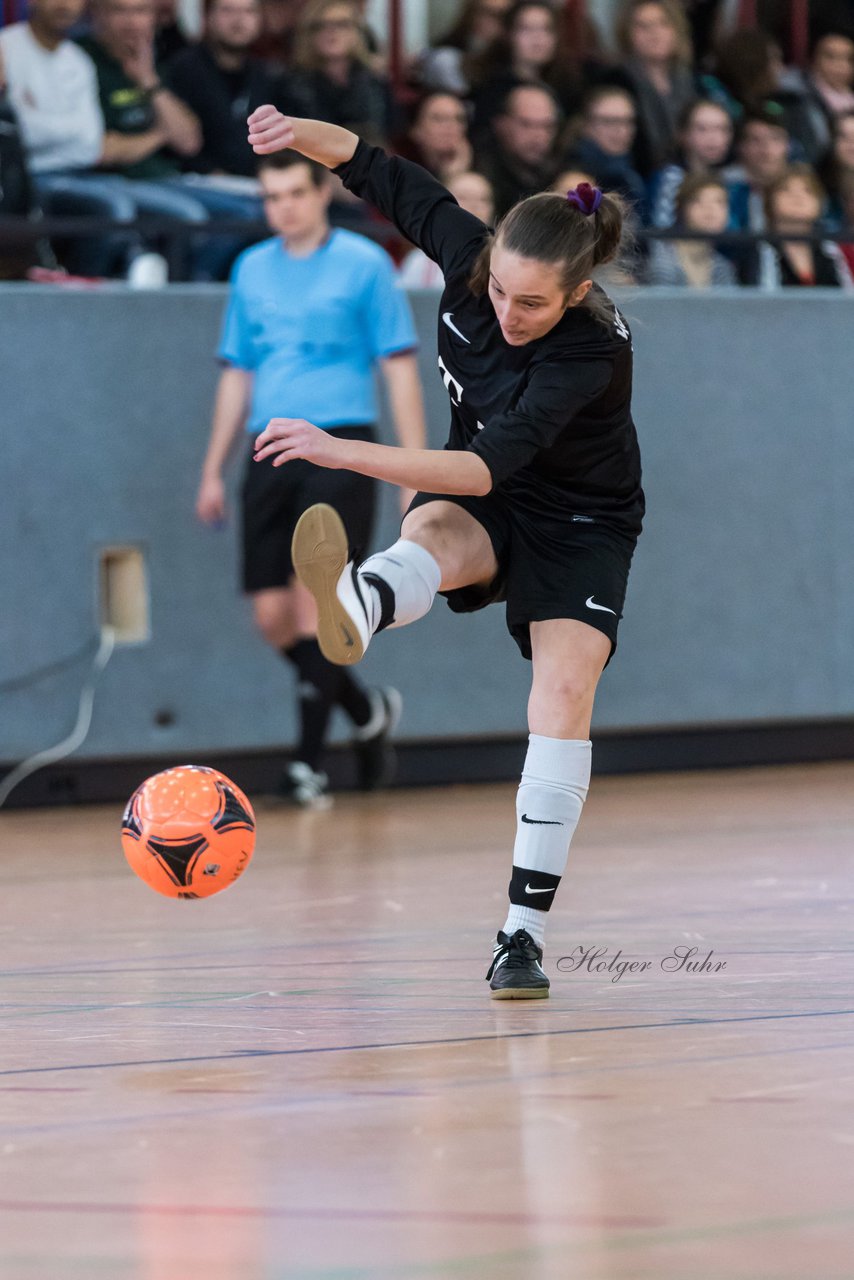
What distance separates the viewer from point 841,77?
12320 millimetres

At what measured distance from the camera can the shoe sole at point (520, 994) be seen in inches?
173

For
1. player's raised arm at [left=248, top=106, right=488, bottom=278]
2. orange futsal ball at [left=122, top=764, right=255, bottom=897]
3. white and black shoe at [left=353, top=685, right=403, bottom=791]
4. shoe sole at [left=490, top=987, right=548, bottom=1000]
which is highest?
player's raised arm at [left=248, top=106, right=488, bottom=278]

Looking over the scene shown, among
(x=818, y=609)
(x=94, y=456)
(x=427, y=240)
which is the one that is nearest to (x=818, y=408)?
(x=818, y=609)

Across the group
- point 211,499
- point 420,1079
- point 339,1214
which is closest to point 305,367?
point 211,499

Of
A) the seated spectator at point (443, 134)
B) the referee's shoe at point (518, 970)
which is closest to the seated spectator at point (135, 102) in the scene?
the seated spectator at point (443, 134)

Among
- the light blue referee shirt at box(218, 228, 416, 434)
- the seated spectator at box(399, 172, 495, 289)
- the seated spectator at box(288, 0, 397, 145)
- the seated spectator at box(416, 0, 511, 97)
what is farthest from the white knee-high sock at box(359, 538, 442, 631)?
the seated spectator at box(416, 0, 511, 97)

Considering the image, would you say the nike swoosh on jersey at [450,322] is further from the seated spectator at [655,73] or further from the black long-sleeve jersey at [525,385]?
the seated spectator at [655,73]

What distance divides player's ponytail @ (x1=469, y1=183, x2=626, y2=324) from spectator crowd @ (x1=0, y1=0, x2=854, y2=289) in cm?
453

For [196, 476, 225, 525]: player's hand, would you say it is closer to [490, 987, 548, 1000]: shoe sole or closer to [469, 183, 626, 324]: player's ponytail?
[469, 183, 626, 324]: player's ponytail

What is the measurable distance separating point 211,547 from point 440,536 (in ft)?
14.7

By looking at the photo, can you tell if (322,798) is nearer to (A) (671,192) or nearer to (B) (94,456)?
(B) (94,456)

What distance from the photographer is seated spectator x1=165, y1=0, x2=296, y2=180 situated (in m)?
9.69

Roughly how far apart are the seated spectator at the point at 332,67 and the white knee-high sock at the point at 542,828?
577cm

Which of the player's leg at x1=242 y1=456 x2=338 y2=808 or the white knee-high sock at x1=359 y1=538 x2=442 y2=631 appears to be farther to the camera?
the player's leg at x1=242 y1=456 x2=338 y2=808
